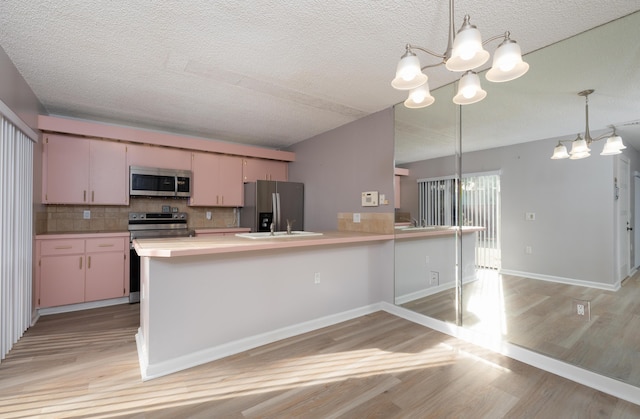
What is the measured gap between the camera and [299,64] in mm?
2348

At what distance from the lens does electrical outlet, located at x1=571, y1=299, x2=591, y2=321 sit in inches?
80.8

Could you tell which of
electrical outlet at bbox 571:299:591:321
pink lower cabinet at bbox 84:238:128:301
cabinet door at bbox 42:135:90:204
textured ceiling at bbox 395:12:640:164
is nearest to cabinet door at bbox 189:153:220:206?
pink lower cabinet at bbox 84:238:128:301

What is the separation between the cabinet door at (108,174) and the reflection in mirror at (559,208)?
3934 millimetres

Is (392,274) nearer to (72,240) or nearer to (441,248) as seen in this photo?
(441,248)

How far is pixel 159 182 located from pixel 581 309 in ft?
15.4

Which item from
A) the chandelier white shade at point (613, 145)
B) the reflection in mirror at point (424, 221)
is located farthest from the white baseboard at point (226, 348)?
the chandelier white shade at point (613, 145)

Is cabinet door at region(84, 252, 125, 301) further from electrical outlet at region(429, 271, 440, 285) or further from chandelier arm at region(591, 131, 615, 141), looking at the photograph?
chandelier arm at region(591, 131, 615, 141)

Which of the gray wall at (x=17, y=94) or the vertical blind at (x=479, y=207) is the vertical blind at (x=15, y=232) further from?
the vertical blind at (x=479, y=207)

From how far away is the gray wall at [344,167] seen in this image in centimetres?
336

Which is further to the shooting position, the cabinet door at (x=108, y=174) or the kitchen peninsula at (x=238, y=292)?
the cabinet door at (x=108, y=174)

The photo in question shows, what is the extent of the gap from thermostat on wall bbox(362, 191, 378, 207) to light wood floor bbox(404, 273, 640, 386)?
4.08 ft

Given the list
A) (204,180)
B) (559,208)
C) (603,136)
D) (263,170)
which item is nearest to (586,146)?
(603,136)

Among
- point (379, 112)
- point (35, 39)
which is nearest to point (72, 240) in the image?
point (35, 39)

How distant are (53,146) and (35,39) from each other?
175 cm
